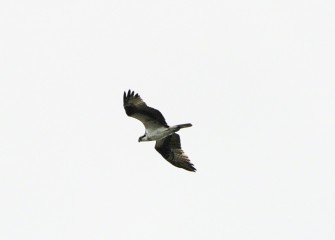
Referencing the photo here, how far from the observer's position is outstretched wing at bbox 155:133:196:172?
47719mm

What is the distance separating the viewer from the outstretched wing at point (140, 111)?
45.1 meters

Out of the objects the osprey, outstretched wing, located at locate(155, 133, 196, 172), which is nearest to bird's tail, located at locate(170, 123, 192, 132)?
the osprey

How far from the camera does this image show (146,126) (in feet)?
152

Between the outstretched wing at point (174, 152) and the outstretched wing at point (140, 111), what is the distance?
6.38ft

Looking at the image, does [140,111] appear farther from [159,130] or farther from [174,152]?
[174,152]

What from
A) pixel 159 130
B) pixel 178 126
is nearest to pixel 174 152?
pixel 159 130

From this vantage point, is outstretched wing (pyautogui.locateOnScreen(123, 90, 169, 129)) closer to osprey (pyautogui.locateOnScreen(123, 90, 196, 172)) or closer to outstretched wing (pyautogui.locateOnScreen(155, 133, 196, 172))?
osprey (pyautogui.locateOnScreen(123, 90, 196, 172))

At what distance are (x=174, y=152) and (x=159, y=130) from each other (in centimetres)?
210

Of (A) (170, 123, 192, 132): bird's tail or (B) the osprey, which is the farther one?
(B) the osprey

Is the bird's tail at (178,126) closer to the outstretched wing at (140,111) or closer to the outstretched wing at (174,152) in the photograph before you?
the outstretched wing at (140,111)

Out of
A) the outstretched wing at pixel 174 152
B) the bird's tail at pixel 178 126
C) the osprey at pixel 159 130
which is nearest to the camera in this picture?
the bird's tail at pixel 178 126

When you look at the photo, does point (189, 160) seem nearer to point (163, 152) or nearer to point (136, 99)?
point (163, 152)

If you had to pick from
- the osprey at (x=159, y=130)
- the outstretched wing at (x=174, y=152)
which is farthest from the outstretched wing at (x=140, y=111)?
the outstretched wing at (x=174, y=152)

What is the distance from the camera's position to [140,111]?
1788 inches
